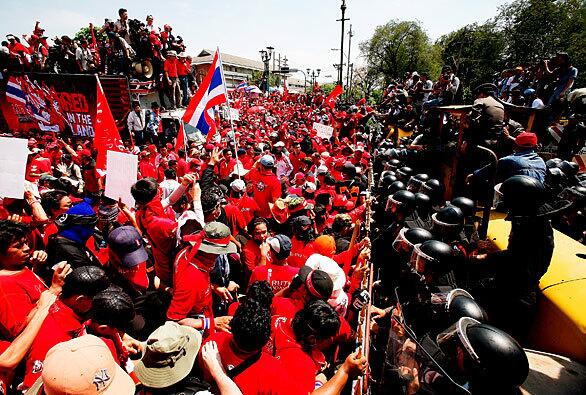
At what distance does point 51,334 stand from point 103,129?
3.77 metres

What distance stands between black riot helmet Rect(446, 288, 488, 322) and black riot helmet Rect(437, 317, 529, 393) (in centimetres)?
43

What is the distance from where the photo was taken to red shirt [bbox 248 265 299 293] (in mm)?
3492

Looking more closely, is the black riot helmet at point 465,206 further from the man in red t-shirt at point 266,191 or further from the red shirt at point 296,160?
the red shirt at point 296,160

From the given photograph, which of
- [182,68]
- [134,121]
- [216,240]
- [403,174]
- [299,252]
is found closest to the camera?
[216,240]

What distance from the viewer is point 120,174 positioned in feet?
13.2

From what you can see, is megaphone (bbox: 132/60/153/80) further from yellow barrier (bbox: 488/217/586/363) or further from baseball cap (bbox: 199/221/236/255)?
yellow barrier (bbox: 488/217/586/363)

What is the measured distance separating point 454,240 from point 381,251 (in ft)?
3.70

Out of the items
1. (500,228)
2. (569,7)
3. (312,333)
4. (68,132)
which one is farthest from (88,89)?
(569,7)

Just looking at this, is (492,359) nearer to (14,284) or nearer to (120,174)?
(14,284)

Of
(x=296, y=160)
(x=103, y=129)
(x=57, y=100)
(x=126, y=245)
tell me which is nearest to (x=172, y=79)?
(x=57, y=100)

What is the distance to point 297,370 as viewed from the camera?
2.31 metres

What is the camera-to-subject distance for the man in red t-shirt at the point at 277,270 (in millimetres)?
3506

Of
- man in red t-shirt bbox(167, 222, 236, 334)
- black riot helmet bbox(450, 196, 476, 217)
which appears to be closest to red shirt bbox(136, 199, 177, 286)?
man in red t-shirt bbox(167, 222, 236, 334)

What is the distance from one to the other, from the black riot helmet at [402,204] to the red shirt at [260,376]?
3.19 m
